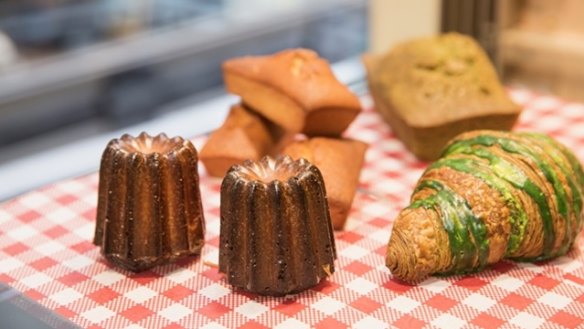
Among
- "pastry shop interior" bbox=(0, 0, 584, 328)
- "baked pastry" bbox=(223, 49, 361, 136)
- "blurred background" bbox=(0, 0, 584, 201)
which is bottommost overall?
"blurred background" bbox=(0, 0, 584, 201)

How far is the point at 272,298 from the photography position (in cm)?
122

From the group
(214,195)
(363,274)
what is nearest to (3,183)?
(214,195)

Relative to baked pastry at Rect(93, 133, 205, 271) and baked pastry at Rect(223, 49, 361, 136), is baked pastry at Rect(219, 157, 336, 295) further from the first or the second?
baked pastry at Rect(223, 49, 361, 136)

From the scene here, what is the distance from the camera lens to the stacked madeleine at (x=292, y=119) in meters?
1.47

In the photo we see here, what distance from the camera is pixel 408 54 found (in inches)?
68.2

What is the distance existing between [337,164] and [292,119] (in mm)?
106

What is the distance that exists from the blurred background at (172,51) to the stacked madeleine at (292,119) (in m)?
0.21

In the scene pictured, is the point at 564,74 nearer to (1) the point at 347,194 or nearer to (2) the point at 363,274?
(1) the point at 347,194

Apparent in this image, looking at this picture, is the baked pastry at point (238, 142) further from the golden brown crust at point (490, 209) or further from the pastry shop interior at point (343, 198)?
the golden brown crust at point (490, 209)

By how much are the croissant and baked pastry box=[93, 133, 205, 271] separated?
0.26m

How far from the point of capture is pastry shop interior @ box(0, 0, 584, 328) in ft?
3.92

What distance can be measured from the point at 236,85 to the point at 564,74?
29.4 inches

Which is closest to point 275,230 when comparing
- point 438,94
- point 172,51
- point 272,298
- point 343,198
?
point 272,298

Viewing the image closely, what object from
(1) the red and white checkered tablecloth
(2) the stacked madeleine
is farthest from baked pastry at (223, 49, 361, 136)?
(1) the red and white checkered tablecloth
